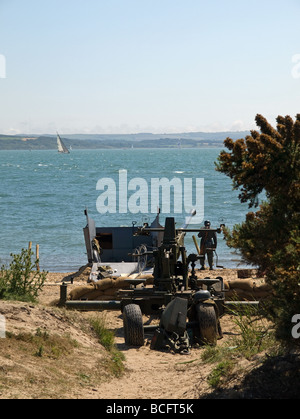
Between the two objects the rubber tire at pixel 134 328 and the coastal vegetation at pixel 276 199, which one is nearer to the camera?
the coastal vegetation at pixel 276 199

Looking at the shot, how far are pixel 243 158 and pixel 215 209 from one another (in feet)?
160

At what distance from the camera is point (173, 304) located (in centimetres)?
1213

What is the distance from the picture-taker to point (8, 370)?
340 inches

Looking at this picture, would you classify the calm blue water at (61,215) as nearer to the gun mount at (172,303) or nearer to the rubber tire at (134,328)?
the gun mount at (172,303)

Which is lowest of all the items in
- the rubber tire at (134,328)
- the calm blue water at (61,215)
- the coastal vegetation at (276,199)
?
the calm blue water at (61,215)

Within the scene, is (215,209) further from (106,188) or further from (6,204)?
(106,188)

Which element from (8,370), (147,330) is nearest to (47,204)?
(147,330)

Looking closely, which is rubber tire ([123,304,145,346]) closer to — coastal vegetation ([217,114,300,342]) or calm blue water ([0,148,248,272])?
calm blue water ([0,148,248,272])

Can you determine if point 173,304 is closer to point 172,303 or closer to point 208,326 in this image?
point 172,303

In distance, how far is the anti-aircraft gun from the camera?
1235 centimetres

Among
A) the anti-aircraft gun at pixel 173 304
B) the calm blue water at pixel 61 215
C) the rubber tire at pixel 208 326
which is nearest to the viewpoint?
the anti-aircraft gun at pixel 173 304

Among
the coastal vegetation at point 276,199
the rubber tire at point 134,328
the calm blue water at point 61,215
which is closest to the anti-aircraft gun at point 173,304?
the rubber tire at point 134,328

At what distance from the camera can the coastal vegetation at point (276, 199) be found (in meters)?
7.85

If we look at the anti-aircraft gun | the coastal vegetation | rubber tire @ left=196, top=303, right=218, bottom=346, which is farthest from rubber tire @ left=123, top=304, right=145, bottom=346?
the coastal vegetation
